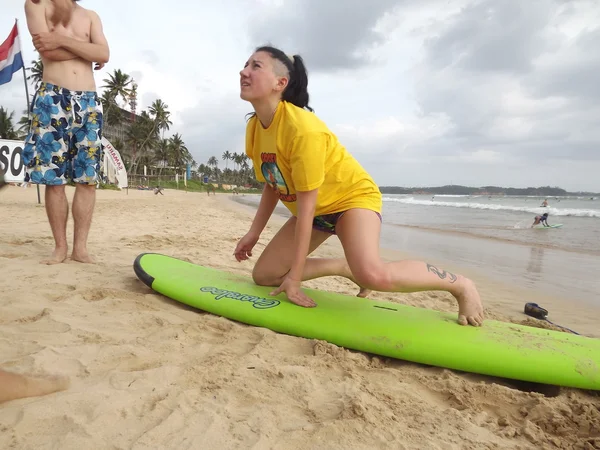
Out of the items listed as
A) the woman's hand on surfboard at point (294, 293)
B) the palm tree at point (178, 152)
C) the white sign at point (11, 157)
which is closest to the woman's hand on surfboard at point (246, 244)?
the woman's hand on surfboard at point (294, 293)

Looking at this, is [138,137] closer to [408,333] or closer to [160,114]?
[160,114]

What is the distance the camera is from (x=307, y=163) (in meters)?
2.03

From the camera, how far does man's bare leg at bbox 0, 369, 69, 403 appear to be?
46.0 inches

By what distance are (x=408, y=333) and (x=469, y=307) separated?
435 millimetres

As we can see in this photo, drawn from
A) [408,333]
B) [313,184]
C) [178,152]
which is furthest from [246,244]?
[178,152]

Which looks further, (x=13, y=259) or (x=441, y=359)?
(x=13, y=259)

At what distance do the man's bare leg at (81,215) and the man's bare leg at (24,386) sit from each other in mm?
1993

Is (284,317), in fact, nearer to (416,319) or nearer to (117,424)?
(416,319)

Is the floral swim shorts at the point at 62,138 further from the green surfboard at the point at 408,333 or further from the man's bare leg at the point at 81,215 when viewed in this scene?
the green surfboard at the point at 408,333

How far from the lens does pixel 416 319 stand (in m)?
2.17

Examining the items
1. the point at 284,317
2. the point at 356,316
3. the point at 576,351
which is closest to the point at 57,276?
the point at 284,317

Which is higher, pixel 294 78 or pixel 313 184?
pixel 294 78

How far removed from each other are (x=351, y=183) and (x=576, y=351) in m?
1.37

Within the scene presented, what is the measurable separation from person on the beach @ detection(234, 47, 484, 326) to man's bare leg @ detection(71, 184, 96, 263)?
4.94 ft
